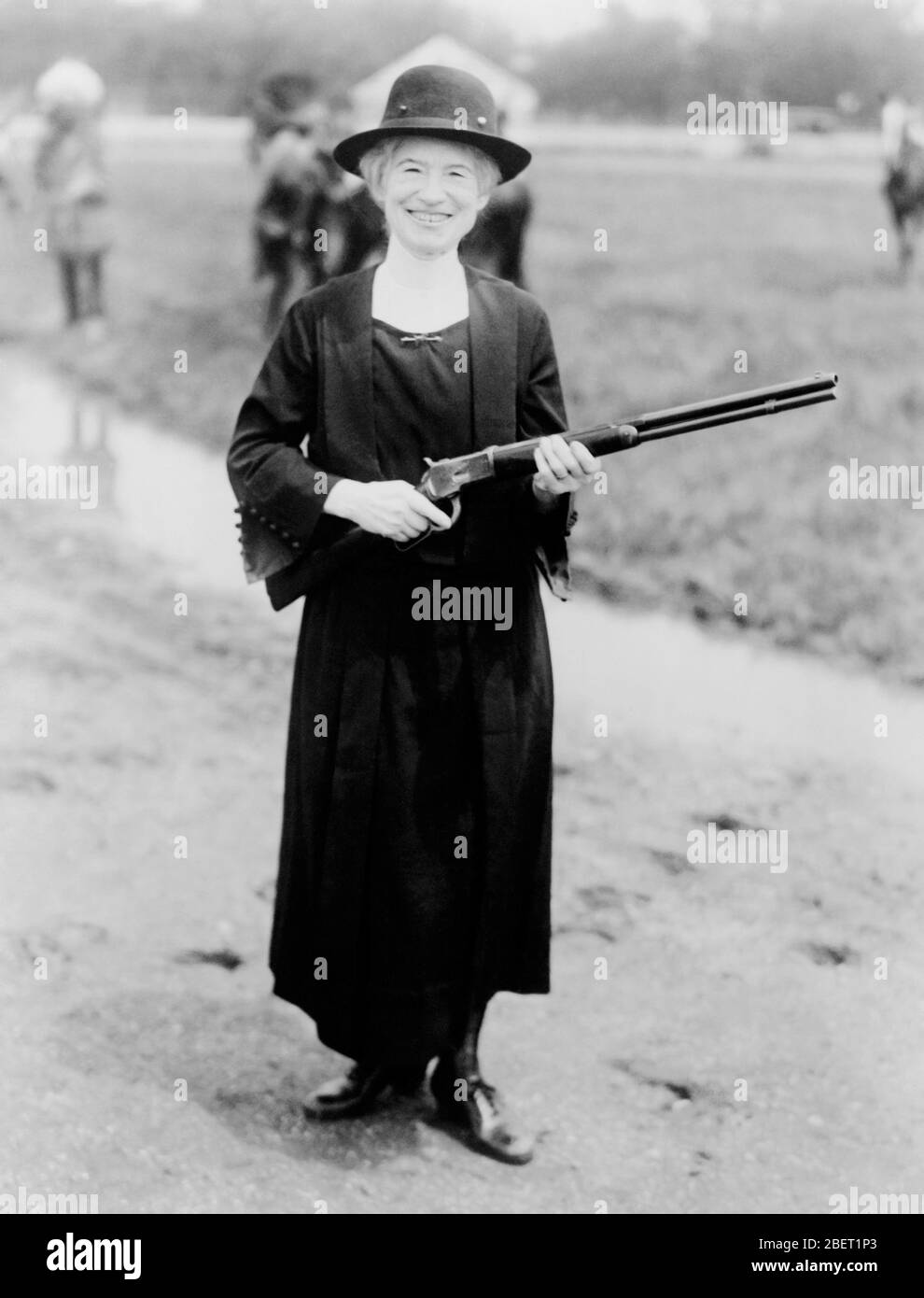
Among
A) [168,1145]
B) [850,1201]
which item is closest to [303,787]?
[168,1145]

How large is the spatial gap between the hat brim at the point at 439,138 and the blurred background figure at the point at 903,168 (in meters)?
1.36

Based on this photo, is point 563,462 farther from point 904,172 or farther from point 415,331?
point 904,172

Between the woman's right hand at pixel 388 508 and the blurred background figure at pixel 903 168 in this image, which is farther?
the blurred background figure at pixel 903 168

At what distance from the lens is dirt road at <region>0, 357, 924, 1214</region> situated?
2842 millimetres

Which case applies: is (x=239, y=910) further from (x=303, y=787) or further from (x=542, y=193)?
(x=542, y=193)

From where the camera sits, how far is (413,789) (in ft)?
8.64

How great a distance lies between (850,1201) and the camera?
287 centimetres

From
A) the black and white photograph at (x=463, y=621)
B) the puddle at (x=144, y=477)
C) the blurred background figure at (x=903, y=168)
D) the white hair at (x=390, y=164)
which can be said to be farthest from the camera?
the puddle at (x=144, y=477)

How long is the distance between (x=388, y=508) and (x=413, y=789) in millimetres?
505

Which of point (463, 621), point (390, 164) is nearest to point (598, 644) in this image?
point (463, 621)

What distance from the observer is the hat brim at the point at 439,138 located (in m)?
2.45

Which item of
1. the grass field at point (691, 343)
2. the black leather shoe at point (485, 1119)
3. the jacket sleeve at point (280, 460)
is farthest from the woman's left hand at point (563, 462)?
the grass field at point (691, 343)

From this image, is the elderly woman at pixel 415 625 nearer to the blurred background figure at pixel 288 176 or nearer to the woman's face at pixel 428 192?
the woman's face at pixel 428 192

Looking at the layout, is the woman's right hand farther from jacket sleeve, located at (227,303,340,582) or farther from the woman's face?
the woman's face
